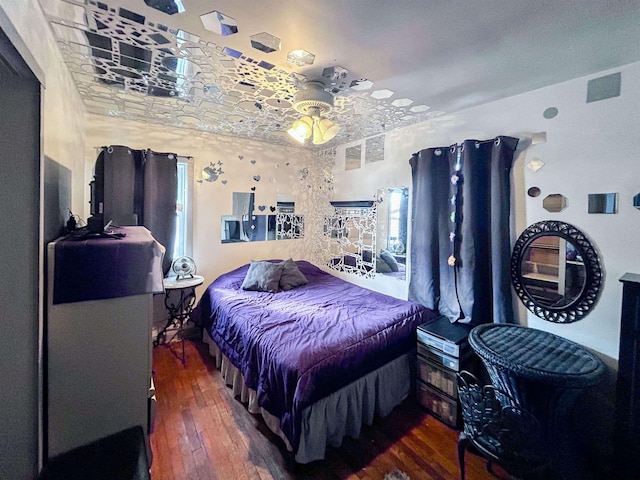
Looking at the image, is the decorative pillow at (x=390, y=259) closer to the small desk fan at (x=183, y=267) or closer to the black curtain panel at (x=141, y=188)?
the small desk fan at (x=183, y=267)

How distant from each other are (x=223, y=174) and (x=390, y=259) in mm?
2238

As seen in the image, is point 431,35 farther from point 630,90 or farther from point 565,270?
point 565,270

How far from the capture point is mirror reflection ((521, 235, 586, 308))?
1.81m

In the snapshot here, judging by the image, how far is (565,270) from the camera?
1.86 metres

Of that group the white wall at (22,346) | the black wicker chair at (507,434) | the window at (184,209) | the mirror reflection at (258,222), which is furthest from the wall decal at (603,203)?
the window at (184,209)

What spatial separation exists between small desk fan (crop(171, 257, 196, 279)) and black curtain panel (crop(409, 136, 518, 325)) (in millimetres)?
2344

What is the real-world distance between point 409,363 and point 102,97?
11.2ft

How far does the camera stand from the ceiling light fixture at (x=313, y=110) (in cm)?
193

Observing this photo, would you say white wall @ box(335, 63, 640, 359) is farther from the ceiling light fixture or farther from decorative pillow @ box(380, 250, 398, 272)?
the ceiling light fixture

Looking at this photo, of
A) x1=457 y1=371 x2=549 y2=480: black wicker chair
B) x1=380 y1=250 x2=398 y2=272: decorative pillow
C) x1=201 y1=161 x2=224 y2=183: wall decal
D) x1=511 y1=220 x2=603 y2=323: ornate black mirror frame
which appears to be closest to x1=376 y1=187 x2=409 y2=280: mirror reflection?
x1=380 y1=250 x2=398 y2=272: decorative pillow

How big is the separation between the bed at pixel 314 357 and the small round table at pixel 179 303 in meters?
0.39

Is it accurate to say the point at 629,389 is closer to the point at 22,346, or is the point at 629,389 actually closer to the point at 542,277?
the point at 542,277

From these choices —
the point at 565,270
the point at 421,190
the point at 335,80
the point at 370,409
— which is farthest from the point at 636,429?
the point at 335,80

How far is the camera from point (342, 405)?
1784 millimetres
